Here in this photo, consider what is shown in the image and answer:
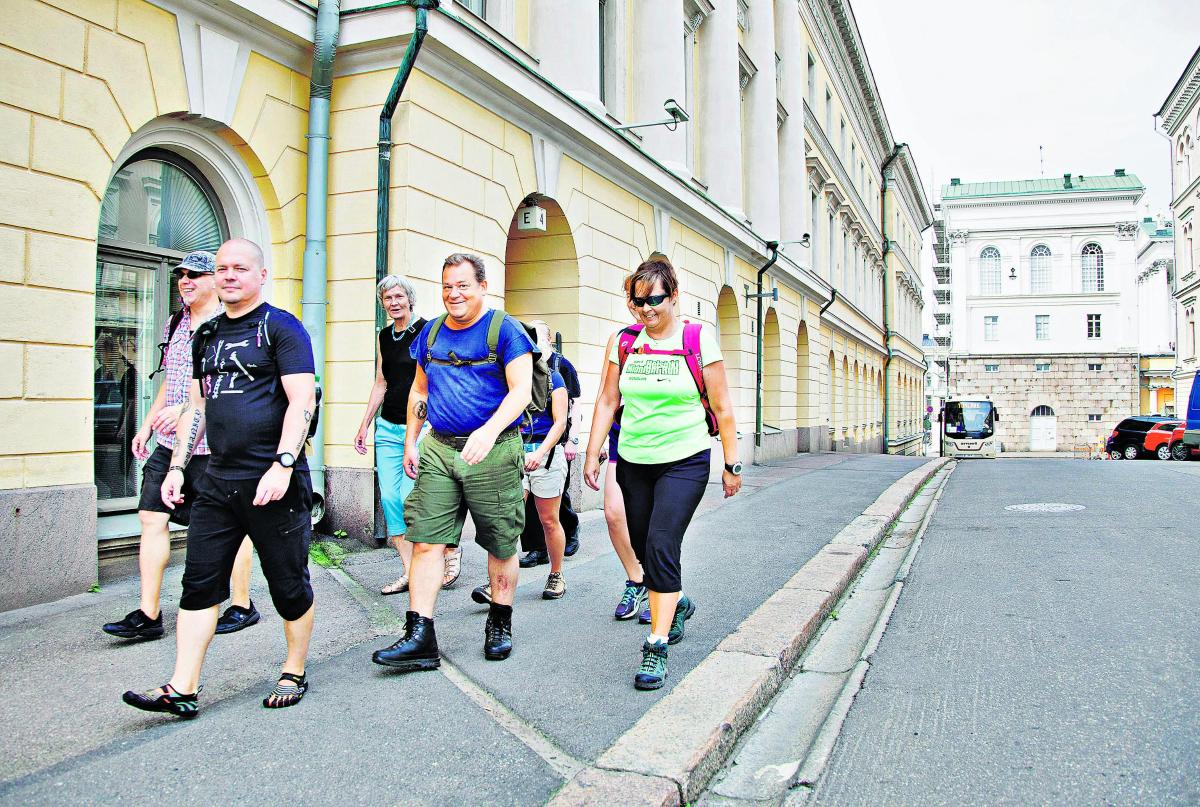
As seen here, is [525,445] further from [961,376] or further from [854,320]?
[961,376]

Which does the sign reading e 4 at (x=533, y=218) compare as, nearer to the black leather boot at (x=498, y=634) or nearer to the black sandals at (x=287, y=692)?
the black leather boot at (x=498, y=634)

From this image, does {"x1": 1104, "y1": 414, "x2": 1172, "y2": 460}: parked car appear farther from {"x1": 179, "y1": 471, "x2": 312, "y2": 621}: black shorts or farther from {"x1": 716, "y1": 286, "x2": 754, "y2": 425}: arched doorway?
{"x1": 179, "y1": 471, "x2": 312, "y2": 621}: black shorts

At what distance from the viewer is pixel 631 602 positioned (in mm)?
5215

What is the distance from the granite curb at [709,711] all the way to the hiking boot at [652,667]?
0.42 ft

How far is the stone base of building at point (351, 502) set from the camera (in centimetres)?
746

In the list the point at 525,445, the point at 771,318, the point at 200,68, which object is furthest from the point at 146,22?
the point at 771,318

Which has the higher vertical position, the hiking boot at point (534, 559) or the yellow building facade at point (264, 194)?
the yellow building facade at point (264, 194)

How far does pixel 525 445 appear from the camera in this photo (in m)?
5.37

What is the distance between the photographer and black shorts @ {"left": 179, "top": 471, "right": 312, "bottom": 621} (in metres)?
3.41

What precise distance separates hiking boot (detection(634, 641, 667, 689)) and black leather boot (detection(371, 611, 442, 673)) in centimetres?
93

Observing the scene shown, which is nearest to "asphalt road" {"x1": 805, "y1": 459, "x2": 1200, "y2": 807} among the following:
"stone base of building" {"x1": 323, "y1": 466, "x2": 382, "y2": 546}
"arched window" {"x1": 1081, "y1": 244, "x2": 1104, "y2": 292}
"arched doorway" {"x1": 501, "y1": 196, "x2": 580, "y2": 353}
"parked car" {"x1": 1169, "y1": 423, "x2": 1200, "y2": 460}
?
"stone base of building" {"x1": 323, "y1": 466, "x2": 382, "y2": 546}

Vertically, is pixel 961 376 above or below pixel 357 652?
above

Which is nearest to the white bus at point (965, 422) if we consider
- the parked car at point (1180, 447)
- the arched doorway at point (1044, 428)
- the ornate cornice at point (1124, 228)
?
the parked car at point (1180, 447)

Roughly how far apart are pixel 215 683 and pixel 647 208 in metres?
10.1
